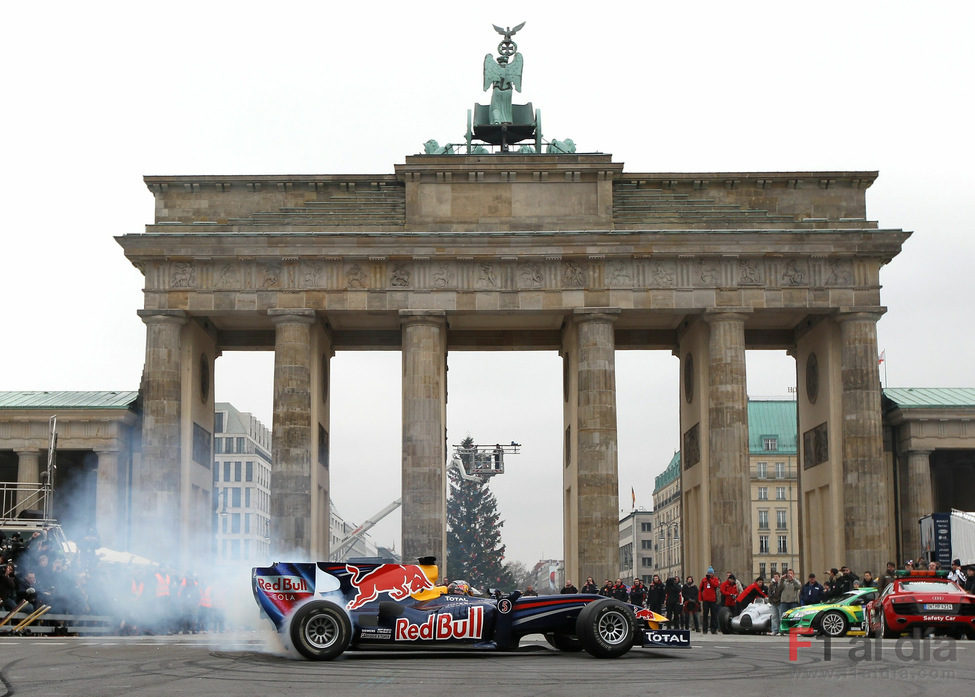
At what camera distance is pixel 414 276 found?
52188 mm

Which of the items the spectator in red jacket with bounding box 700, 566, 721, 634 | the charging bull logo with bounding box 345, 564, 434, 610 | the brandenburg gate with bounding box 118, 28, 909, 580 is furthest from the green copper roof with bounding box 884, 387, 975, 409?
the charging bull logo with bounding box 345, 564, 434, 610

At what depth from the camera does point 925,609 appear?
27.8 m

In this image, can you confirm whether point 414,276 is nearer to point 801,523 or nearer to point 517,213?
point 517,213

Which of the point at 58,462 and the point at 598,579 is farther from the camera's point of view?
the point at 58,462

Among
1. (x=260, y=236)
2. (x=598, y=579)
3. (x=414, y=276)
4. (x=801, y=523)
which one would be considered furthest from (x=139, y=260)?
(x=801, y=523)

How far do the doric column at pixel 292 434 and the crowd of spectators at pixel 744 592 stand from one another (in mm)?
11388

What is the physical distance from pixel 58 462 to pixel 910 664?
4811cm

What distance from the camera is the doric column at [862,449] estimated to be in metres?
50.0

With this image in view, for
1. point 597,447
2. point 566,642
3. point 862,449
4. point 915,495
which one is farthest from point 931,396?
point 566,642

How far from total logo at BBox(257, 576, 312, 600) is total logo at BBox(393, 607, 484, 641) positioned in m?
1.61

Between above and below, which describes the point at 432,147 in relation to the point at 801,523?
above

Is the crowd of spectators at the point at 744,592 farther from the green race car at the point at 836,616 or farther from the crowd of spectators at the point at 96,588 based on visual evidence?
the crowd of spectators at the point at 96,588

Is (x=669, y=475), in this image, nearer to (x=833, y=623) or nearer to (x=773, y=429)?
(x=773, y=429)

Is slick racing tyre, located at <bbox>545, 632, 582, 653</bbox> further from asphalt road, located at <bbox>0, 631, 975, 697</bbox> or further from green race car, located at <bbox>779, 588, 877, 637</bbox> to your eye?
green race car, located at <bbox>779, 588, 877, 637</bbox>
